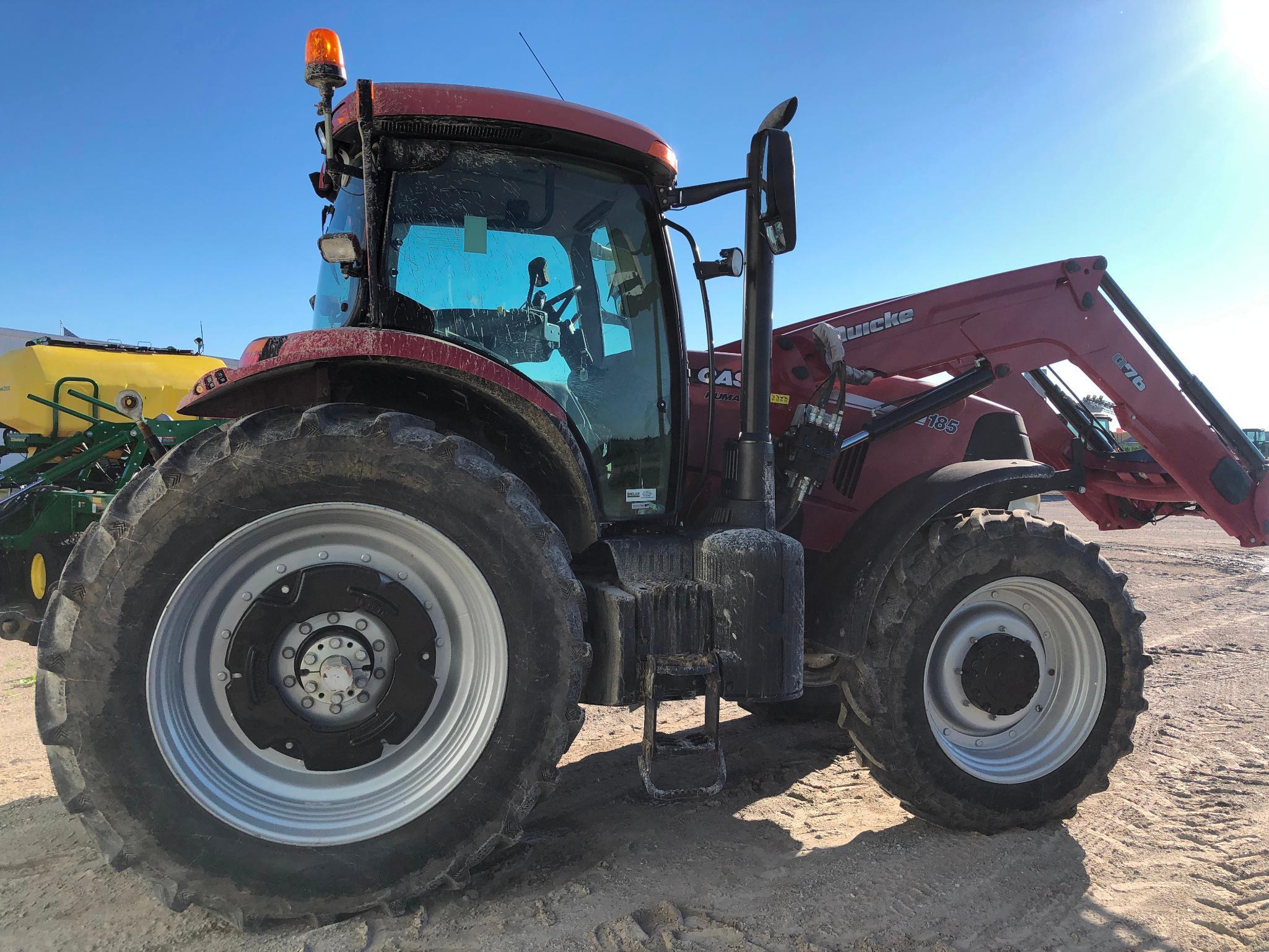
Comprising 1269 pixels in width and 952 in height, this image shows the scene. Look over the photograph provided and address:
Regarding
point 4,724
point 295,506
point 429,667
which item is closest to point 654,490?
point 429,667

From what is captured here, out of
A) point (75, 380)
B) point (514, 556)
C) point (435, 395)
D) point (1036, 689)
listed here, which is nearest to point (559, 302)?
point (435, 395)

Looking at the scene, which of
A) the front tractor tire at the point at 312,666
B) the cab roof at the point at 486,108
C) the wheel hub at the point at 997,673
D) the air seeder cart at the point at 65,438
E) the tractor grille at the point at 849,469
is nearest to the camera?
the front tractor tire at the point at 312,666

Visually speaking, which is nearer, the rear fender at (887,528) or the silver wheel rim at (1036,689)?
the rear fender at (887,528)

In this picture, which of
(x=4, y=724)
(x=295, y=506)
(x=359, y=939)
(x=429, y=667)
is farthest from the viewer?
(x=4, y=724)

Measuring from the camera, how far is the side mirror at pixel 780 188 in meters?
2.69

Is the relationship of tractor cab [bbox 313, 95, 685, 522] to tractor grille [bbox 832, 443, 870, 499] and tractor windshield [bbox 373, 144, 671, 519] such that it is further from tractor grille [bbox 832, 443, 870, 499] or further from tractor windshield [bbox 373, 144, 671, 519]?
tractor grille [bbox 832, 443, 870, 499]

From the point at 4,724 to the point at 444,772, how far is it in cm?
337

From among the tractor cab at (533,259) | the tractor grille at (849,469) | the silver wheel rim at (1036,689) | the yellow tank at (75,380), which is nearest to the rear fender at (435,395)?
the tractor cab at (533,259)

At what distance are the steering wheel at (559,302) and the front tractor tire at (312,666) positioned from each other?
2.21 feet

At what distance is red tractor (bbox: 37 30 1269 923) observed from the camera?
221 centimetres

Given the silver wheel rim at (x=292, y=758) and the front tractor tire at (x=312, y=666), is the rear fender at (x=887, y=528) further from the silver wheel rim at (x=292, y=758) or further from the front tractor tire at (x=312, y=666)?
the silver wheel rim at (x=292, y=758)

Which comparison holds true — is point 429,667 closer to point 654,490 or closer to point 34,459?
point 654,490

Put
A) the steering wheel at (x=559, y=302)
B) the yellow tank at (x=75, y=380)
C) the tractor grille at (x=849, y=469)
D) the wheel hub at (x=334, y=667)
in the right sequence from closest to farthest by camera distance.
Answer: the wheel hub at (x=334, y=667) < the steering wheel at (x=559, y=302) < the tractor grille at (x=849, y=469) < the yellow tank at (x=75, y=380)

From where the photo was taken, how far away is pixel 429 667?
247 centimetres
